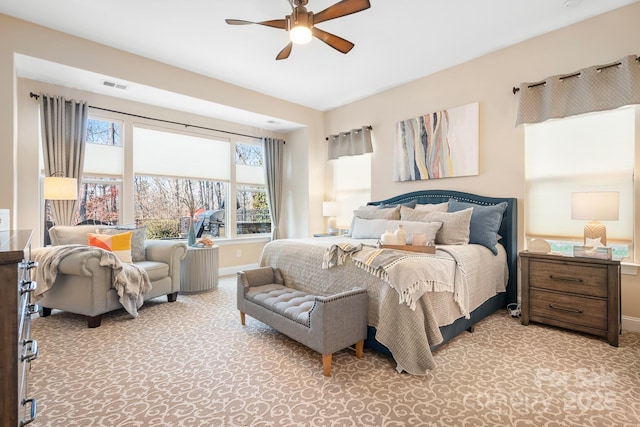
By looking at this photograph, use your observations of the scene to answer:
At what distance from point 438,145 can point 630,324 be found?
264cm

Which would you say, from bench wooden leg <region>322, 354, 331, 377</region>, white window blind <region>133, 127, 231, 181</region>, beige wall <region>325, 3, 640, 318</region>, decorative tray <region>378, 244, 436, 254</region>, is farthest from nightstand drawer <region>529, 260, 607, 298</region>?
white window blind <region>133, 127, 231, 181</region>

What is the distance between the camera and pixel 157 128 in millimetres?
4574

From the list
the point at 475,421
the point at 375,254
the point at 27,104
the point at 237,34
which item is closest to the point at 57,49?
the point at 27,104

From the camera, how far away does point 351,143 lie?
203 inches

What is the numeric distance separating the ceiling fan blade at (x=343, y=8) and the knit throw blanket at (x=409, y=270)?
186 cm

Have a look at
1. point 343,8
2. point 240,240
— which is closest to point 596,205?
point 343,8

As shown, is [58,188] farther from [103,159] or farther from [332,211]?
[332,211]

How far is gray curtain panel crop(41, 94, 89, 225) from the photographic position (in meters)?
3.59

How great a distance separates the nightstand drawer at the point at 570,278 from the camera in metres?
2.52

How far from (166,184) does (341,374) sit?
399 centimetres

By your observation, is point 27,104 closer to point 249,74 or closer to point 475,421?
point 249,74

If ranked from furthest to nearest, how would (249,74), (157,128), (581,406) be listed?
(157,128)
(249,74)
(581,406)

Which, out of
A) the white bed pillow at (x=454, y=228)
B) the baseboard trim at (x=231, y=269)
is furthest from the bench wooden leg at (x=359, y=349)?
the baseboard trim at (x=231, y=269)

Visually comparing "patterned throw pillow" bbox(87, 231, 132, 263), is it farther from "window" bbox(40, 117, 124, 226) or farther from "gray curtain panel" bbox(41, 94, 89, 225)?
"window" bbox(40, 117, 124, 226)
